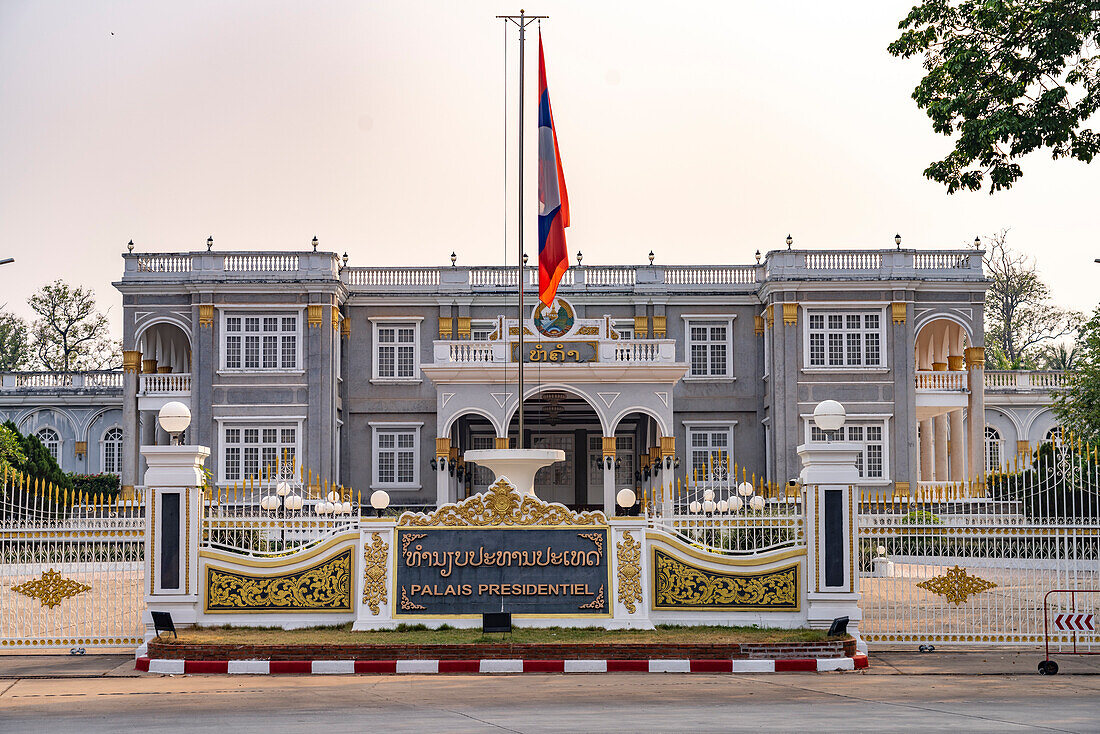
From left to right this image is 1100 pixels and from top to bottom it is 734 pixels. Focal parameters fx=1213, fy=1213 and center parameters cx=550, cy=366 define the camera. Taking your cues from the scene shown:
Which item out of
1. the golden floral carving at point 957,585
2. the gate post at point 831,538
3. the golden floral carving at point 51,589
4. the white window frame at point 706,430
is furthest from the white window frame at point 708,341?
the golden floral carving at point 51,589

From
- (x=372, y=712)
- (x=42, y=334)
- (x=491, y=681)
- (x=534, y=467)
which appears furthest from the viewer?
(x=42, y=334)

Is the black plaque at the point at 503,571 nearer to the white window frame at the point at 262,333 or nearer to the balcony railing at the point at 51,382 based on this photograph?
the white window frame at the point at 262,333

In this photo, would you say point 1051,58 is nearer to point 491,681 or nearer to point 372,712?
point 491,681

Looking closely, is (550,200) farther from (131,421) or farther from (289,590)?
(131,421)

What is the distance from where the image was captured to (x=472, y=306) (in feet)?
113

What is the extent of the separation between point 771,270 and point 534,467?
788 inches

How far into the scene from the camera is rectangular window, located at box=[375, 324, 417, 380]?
113 ft

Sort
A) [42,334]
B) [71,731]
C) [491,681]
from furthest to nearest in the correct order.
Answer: [42,334] → [491,681] → [71,731]

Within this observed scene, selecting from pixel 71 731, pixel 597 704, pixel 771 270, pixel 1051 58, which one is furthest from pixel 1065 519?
pixel 771 270

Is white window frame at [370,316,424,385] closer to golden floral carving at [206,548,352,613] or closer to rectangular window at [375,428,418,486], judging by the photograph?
rectangular window at [375,428,418,486]

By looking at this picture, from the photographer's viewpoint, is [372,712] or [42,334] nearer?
[372,712]

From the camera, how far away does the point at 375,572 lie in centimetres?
1364

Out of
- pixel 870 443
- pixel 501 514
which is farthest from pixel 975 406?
pixel 501 514

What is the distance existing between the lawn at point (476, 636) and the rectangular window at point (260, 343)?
65.6 feet
